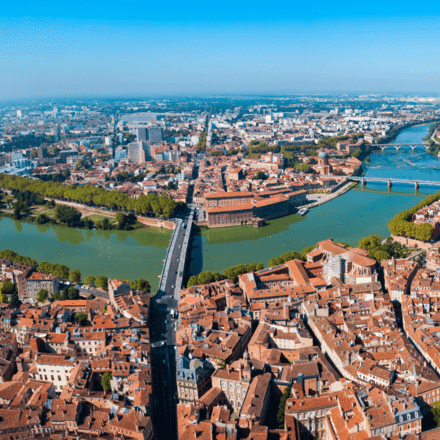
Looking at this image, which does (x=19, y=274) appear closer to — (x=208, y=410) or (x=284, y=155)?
(x=208, y=410)

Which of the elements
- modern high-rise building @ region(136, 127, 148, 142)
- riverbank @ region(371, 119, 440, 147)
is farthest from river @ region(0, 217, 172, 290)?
riverbank @ region(371, 119, 440, 147)

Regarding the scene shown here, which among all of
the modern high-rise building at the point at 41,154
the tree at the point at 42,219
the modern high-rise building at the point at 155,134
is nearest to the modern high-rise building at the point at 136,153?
the modern high-rise building at the point at 41,154

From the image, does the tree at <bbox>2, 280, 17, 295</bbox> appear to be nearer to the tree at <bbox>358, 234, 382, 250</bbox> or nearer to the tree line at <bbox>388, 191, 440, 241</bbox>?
the tree at <bbox>358, 234, 382, 250</bbox>

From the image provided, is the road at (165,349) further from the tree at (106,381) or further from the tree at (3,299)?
the tree at (3,299)

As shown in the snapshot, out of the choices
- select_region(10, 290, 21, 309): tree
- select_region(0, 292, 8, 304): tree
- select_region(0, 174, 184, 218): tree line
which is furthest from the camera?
select_region(0, 174, 184, 218): tree line

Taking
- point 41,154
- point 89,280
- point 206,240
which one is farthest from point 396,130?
point 89,280

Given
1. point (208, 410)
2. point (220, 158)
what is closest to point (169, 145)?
point (220, 158)
